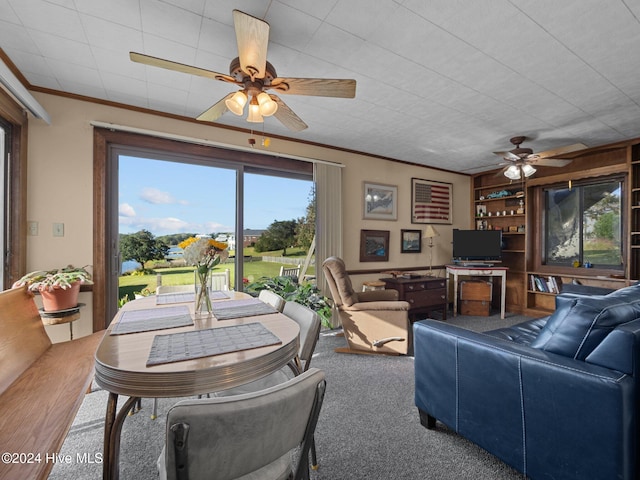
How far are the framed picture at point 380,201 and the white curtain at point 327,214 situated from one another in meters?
0.58

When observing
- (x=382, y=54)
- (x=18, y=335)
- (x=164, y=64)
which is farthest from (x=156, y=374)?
(x=382, y=54)

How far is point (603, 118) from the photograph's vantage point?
317 centimetres

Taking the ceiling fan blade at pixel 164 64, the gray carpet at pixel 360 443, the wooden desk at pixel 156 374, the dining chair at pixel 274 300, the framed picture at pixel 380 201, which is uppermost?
the ceiling fan blade at pixel 164 64

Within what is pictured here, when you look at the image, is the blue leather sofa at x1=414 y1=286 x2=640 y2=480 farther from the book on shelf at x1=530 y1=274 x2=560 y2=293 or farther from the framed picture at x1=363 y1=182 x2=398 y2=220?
Result: the book on shelf at x1=530 y1=274 x2=560 y2=293

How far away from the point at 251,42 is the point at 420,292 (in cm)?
372

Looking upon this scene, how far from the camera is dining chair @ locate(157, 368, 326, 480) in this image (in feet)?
2.42

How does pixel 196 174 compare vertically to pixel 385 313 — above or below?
above

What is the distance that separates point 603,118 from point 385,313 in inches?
121

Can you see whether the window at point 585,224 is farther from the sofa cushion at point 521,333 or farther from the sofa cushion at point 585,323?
the sofa cushion at point 585,323

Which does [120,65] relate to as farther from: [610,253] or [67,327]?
[610,253]

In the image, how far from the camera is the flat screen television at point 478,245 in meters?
5.05

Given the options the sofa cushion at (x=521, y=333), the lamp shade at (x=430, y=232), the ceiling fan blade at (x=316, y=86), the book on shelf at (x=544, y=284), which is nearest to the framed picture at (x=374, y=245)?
the lamp shade at (x=430, y=232)

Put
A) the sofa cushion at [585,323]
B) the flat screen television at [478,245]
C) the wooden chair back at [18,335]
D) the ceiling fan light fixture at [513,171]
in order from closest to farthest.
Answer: the sofa cushion at [585,323]
the wooden chair back at [18,335]
the ceiling fan light fixture at [513,171]
the flat screen television at [478,245]

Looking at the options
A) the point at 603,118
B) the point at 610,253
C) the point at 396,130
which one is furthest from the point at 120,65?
the point at 610,253
